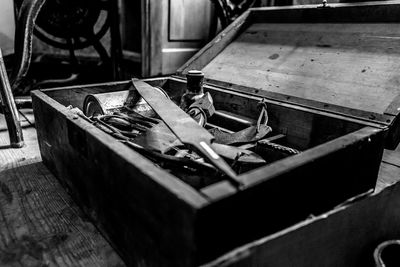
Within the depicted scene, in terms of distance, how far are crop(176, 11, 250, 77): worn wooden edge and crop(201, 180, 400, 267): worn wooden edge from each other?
52.7 inches

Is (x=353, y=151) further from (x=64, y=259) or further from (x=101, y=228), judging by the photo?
(x=64, y=259)

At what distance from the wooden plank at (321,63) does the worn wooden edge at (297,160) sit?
42 cm

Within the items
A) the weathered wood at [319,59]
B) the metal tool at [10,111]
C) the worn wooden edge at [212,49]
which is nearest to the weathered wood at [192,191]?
the weathered wood at [319,59]

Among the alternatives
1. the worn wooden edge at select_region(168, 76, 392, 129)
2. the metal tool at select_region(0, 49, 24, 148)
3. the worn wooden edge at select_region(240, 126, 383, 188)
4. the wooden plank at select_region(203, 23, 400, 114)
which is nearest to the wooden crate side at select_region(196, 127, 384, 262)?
the worn wooden edge at select_region(240, 126, 383, 188)

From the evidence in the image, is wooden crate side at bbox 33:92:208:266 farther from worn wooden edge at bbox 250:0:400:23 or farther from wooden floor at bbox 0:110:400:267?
worn wooden edge at bbox 250:0:400:23

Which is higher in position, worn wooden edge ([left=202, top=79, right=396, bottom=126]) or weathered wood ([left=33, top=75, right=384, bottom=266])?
worn wooden edge ([left=202, top=79, right=396, bottom=126])

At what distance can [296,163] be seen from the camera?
797mm

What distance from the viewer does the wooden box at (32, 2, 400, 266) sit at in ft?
2.29

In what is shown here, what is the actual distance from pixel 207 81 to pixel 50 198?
1092 mm

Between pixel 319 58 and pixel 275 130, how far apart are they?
533 millimetres

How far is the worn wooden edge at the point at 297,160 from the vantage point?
72 centimetres

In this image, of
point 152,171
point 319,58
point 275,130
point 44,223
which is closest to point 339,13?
point 319,58

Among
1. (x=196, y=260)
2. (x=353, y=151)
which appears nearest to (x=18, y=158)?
(x=196, y=260)

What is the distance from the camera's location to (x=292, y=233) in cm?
87
